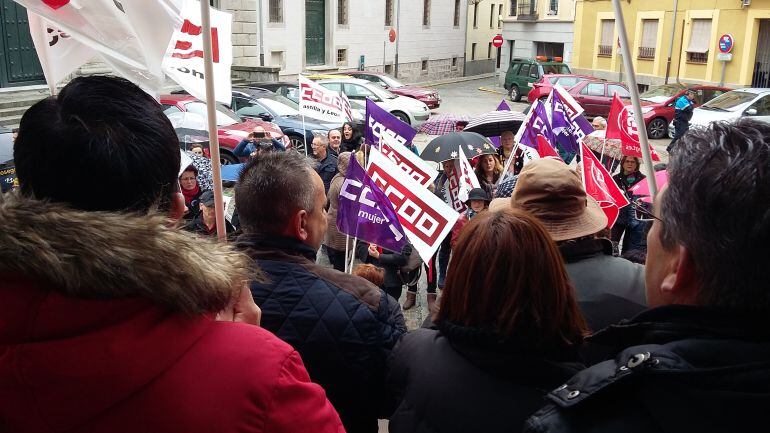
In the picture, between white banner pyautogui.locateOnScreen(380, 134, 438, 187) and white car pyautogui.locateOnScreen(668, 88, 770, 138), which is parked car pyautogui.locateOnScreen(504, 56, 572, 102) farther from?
white banner pyautogui.locateOnScreen(380, 134, 438, 187)

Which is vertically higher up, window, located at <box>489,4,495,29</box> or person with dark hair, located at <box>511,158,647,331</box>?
window, located at <box>489,4,495,29</box>

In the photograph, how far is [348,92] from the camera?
66.1 ft

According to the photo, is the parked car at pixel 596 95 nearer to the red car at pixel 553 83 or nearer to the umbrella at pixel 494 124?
the red car at pixel 553 83

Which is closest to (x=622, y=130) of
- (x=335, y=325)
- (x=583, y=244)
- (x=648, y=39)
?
(x=583, y=244)

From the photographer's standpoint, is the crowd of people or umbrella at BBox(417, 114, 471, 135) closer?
the crowd of people

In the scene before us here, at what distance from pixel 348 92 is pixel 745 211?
19.3m

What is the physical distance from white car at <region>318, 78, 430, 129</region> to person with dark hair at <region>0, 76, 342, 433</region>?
61.0 ft

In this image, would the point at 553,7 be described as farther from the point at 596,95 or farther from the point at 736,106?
the point at 736,106

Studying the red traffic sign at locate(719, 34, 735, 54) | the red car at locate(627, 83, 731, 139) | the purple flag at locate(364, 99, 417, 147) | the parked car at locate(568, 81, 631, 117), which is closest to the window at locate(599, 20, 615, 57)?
the red traffic sign at locate(719, 34, 735, 54)

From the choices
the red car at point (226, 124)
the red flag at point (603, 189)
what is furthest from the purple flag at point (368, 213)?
the red car at point (226, 124)

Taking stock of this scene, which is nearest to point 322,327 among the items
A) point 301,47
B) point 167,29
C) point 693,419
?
point 693,419

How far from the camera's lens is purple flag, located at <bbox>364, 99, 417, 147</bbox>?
6.14 m

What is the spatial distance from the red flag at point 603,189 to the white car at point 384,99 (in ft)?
48.4

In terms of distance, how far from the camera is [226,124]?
13312 mm
